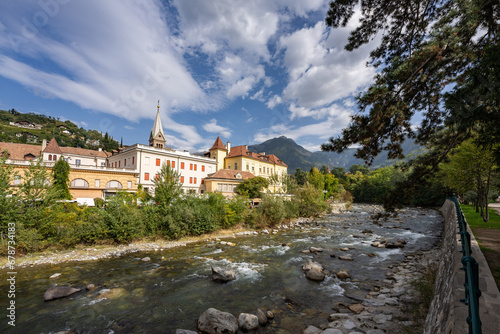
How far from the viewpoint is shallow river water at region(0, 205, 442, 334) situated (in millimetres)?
6117

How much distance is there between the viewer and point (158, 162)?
122 ft

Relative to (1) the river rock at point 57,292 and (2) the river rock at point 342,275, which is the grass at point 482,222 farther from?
(1) the river rock at point 57,292

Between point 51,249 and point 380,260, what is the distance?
19544 mm

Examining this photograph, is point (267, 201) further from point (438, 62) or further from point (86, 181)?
point (86, 181)

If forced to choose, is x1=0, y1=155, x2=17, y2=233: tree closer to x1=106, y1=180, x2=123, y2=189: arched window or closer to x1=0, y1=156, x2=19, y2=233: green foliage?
x1=0, y1=156, x2=19, y2=233: green foliage

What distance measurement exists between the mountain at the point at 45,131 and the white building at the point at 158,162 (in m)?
55.8

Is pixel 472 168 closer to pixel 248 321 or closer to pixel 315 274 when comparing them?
pixel 315 274

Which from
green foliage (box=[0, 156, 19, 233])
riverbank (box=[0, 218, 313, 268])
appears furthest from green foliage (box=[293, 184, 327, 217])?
green foliage (box=[0, 156, 19, 233])

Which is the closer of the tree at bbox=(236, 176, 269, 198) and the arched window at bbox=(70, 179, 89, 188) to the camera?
the arched window at bbox=(70, 179, 89, 188)

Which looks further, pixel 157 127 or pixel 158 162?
pixel 157 127

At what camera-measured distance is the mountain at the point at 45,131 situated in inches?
3511

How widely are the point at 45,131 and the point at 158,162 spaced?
372ft

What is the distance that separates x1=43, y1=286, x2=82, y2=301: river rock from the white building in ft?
76.6

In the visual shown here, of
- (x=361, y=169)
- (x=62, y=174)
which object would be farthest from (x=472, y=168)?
(x=361, y=169)
